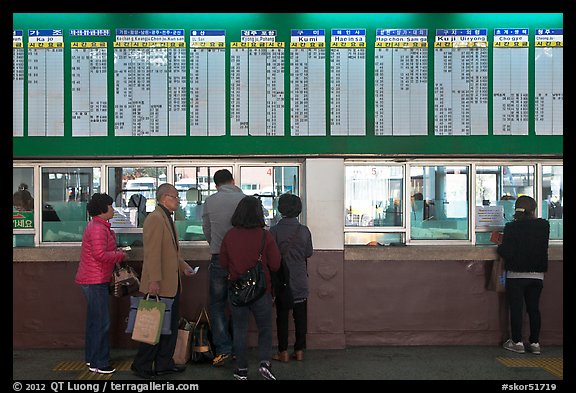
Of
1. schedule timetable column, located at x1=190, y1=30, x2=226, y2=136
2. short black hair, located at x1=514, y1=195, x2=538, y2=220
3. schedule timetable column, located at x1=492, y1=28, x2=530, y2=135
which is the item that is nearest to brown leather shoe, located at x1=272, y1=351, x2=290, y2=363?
schedule timetable column, located at x1=190, y1=30, x2=226, y2=136

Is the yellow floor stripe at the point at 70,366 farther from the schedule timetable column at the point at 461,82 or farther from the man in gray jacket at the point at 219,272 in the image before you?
the schedule timetable column at the point at 461,82

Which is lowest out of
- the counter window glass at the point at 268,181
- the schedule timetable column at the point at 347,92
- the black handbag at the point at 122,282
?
the black handbag at the point at 122,282

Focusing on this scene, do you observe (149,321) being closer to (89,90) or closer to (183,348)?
(183,348)

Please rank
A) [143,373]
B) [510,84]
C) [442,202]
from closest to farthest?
[143,373]
[510,84]
[442,202]

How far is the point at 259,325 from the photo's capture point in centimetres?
555

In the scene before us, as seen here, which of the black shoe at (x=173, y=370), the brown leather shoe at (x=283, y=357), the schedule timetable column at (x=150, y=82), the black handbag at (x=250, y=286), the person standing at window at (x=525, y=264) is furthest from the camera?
the schedule timetable column at (x=150, y=82)

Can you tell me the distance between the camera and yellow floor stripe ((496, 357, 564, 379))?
5909 mm

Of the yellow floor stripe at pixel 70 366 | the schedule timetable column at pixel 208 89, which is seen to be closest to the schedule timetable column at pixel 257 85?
the schedule timetable column at pixel 208 89

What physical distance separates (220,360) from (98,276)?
4.89 ft

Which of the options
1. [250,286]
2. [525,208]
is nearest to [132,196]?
[250,286]

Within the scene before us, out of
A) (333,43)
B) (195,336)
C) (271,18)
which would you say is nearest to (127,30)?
(271,18)

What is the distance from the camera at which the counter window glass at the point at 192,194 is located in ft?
22.6

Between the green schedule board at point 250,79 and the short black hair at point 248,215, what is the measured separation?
1.36 meters
